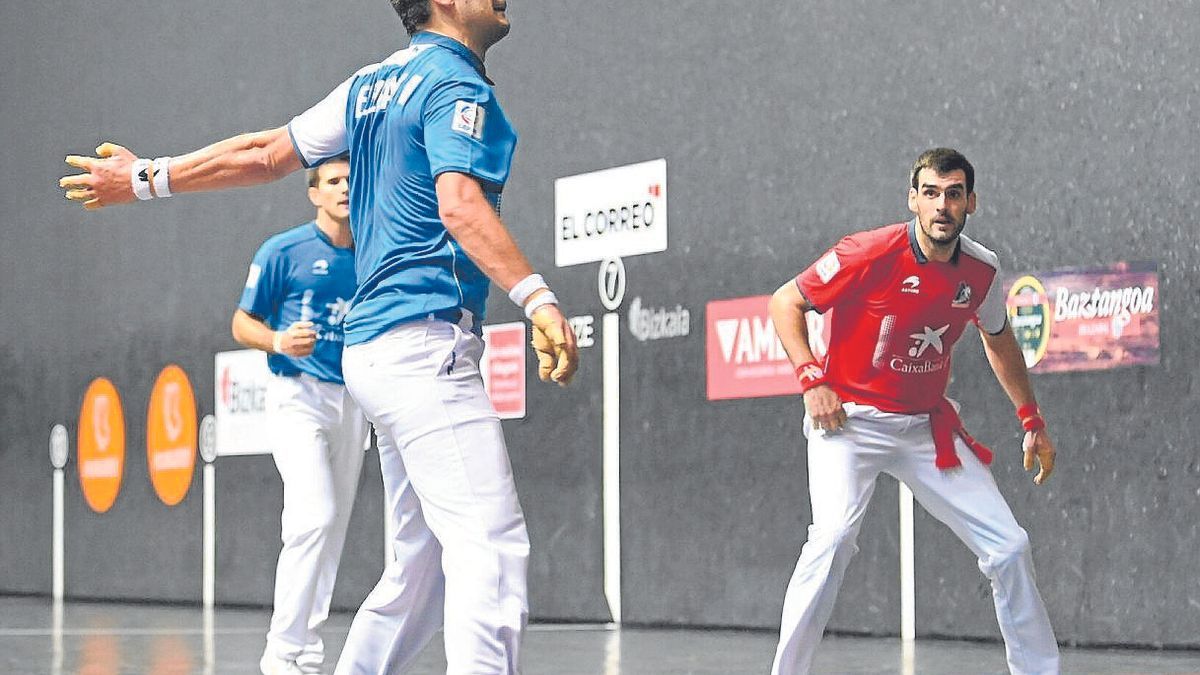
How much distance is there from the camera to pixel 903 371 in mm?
4480

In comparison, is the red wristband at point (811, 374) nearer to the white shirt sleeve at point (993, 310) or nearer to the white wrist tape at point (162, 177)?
the white shirt sleeve at point (993, 310)

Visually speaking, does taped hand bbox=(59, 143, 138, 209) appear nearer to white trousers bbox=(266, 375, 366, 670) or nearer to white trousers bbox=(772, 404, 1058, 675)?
white trousers bbox=(772, 404, 1058, 675)

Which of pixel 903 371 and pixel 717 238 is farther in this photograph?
pixel 717 238

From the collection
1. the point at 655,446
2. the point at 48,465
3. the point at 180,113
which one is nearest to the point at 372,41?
the point at 180,113

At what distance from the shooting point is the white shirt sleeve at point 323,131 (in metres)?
3.37

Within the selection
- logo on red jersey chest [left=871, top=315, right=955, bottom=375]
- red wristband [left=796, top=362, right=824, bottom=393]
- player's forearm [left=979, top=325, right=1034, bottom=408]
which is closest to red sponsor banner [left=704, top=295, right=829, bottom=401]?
player's forearm [left=979, top=325, right=1034, bottom=408]

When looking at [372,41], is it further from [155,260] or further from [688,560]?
[688,560]

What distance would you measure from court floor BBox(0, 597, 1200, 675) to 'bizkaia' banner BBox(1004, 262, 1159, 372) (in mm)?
962

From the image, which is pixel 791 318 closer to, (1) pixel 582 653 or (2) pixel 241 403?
(1) pixel 582 653

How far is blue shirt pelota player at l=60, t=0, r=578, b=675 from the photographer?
2980 mm

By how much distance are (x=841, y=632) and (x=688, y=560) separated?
841 millimetres

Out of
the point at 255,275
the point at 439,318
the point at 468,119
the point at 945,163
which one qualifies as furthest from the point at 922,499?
the point at 255,275

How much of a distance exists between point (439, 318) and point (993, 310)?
191cm

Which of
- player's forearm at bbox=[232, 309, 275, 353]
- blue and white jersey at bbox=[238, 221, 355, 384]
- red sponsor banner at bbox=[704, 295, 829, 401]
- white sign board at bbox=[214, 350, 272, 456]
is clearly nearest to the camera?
player's forearm at bbox=[232, 309, 275, 353]
